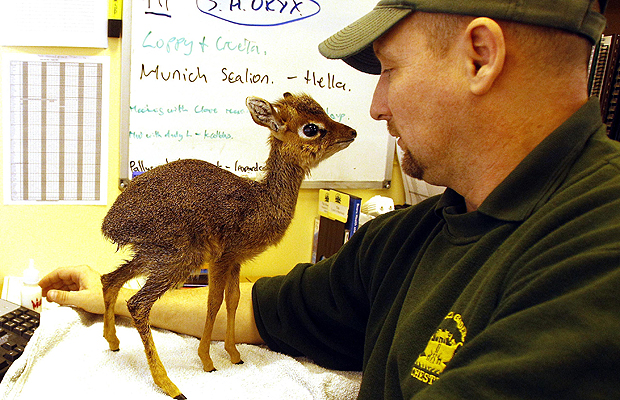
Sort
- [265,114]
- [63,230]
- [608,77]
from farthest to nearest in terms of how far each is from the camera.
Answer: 1. [63,230]
2. [608,77]
3. [265,114]

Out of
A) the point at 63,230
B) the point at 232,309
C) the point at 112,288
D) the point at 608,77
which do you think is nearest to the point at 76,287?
the point at 63,230

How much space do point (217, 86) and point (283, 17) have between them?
27cm

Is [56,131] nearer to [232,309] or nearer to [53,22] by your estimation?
[53,22]

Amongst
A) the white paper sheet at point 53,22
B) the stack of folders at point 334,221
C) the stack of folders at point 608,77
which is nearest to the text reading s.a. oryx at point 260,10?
the white paper sheet at point 53,22

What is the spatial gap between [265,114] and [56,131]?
2.40ft

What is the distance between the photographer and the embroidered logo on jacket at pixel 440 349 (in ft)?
1.88

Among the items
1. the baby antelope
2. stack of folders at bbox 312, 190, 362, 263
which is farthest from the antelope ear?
stack of folders at bbox 312, 190, 362, 263

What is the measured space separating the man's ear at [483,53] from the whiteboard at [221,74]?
82 centimetres

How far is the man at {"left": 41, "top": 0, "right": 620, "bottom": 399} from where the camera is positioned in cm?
Result: 44

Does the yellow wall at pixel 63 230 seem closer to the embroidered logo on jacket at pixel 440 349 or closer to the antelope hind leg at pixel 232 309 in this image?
the antelope hind leg at pixel 232 309

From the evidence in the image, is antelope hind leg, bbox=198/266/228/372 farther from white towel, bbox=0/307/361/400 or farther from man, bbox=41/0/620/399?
man, bbox=41/0/620/399

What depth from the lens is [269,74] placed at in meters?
1.36

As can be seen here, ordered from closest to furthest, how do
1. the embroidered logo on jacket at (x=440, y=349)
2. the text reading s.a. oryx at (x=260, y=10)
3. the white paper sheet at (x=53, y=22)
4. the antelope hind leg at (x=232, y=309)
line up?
the embroidered logo on jacket at (x=440, y=349)
the antelope hind leg at (x=232, y=309)
the white paper sheet at (x=53, y=22)
the text reading s.a. oryx at (x=260, y=10)

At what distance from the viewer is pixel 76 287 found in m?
1.12
